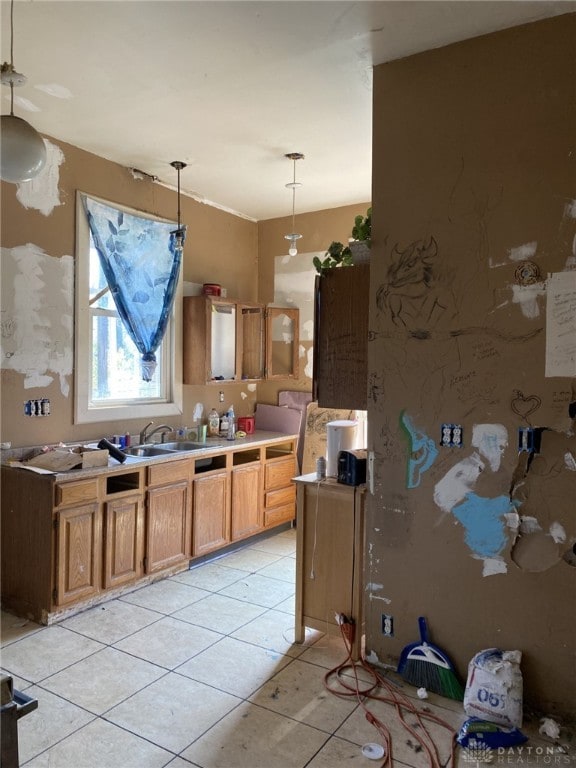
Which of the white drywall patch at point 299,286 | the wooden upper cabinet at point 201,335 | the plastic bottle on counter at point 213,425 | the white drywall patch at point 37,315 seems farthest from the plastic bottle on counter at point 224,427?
the white drywall patch at point 37,315

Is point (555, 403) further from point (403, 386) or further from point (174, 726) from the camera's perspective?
point (174, 726)

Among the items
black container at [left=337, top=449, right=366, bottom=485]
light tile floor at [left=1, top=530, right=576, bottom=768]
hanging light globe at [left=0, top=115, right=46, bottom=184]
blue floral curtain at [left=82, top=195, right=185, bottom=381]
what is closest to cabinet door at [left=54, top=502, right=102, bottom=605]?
light tile floor at [left=1, top=530, right=576, bottom=768]

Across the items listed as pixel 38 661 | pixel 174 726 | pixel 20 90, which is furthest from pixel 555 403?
pixel 20 90

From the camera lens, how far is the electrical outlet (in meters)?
2.62

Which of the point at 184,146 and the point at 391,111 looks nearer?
the point at 391,111

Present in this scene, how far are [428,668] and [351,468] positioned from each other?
96 cm

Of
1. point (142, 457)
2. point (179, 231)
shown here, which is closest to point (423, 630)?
point (142, 457)

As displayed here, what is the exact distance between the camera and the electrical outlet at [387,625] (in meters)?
2.62

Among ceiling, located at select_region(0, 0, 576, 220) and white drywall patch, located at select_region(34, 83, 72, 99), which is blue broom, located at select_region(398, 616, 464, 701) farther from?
white drywall patch, located at select_region(34, 83, 72, 99)

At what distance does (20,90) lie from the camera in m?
2.91

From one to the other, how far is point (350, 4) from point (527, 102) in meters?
0.83

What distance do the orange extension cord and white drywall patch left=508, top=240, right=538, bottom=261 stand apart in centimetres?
188

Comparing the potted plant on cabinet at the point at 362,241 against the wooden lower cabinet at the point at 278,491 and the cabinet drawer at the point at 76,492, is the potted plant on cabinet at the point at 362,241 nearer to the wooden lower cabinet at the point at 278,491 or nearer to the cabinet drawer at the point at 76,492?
the cabinet drawer at the point at 76,492

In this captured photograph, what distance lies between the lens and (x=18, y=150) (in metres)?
2.20
